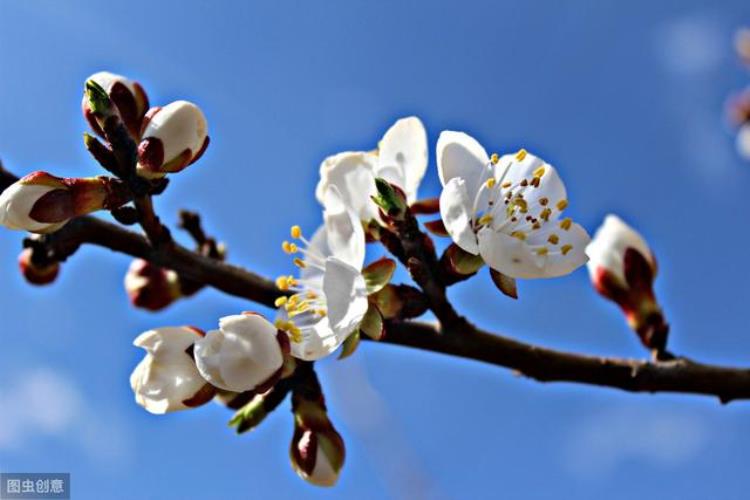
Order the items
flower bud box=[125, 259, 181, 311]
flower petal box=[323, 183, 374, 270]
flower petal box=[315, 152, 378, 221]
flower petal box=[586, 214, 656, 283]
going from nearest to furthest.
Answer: flower petal box=[323, 183, 374, 270] → flower petal box=[315, 152, 378, 221] → flower petal box=[586, 214, 656, 283] → flower bud box=[125, 259, 181, 311]

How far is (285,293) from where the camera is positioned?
69.2 inches

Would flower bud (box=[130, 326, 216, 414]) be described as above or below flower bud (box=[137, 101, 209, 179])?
below

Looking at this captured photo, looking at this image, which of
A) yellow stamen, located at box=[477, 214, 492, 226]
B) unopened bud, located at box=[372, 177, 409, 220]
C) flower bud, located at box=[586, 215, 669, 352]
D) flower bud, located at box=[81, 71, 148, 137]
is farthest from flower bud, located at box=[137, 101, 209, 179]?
flower bud, located at box=[586, 215, 669, 352]

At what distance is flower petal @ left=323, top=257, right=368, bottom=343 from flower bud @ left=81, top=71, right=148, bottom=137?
50cm

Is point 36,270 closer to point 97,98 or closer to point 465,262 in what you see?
point 97,98

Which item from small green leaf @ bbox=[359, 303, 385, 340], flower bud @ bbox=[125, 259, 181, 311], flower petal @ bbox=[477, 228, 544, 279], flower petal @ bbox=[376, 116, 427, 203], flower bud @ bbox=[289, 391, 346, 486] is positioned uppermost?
flower petal @ bbox=[376, 116, 427, 203]

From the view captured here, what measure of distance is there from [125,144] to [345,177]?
468 mm

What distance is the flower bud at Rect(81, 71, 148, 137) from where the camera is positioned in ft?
5.36

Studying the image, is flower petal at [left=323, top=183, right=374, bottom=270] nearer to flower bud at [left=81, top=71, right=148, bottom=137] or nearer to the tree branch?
the tree branch

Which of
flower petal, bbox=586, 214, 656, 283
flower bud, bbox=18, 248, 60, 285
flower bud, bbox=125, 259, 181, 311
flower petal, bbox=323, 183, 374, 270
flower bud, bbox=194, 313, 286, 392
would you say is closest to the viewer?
flower bud, bbox=194, 313, 286, 392

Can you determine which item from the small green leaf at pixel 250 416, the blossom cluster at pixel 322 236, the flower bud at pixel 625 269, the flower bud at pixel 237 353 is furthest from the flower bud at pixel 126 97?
the flower bud at pixel 625 269

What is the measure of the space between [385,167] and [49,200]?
68 centimetres

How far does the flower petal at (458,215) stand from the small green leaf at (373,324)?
199 millimetres

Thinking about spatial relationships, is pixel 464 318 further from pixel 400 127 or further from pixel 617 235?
pixel 617 235
